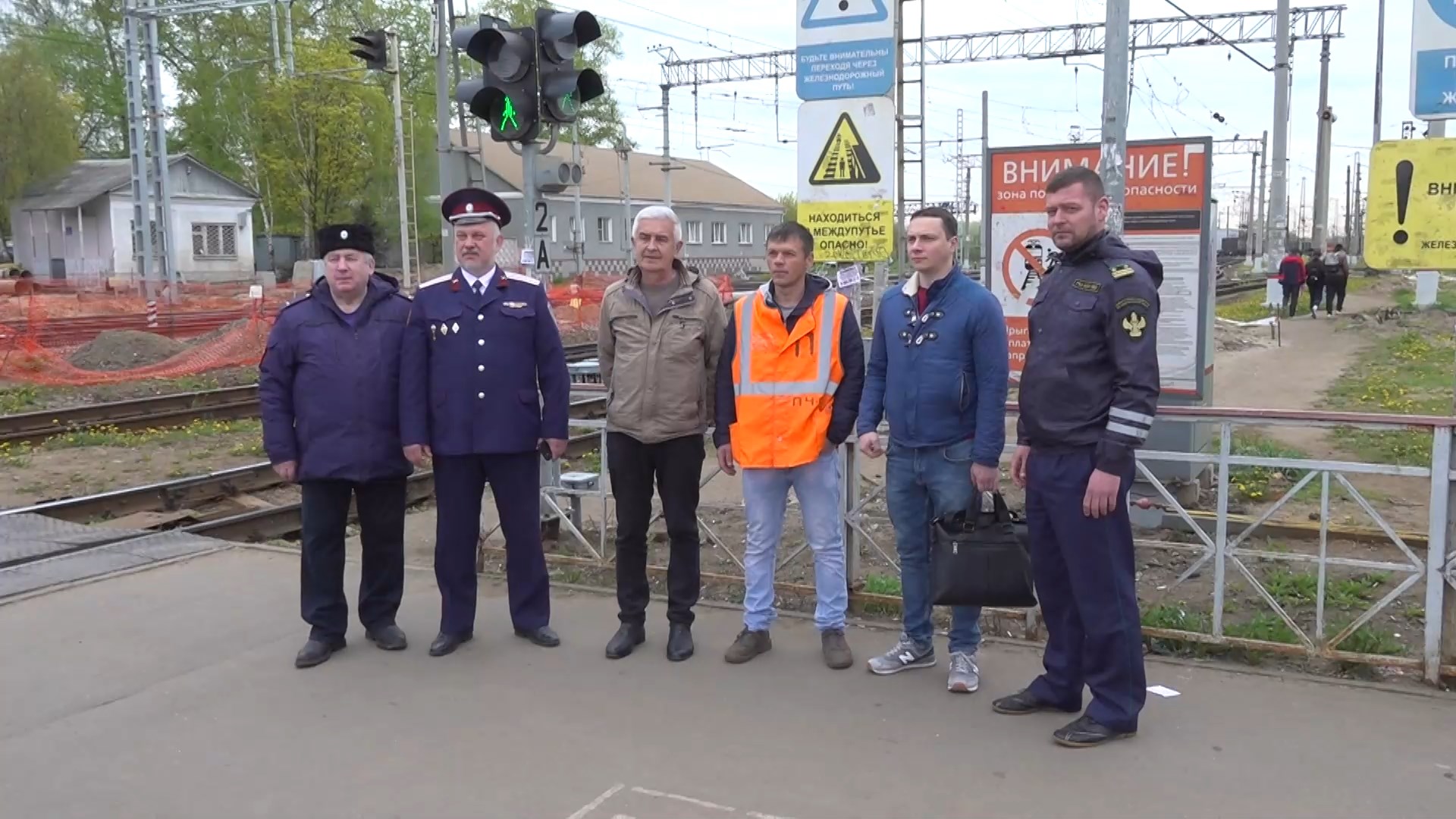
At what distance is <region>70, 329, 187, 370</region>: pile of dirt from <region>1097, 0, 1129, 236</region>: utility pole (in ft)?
54.7

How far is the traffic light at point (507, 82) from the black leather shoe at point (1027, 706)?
4.25m

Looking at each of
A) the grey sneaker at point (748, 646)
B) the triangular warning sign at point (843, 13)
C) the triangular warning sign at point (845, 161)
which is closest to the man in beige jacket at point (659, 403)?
the grey sneaker at point (748, 646)

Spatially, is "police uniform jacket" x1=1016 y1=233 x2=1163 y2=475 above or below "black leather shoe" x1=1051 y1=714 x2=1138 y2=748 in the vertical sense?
above

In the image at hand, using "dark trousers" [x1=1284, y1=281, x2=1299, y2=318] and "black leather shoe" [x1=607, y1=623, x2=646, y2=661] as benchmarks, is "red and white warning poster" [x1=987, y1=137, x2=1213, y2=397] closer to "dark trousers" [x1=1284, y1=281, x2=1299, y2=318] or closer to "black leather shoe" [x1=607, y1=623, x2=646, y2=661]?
"black leather shoe" [x1=607, y1=623, x2=646, y2=661]

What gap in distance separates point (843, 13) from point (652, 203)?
4945cm

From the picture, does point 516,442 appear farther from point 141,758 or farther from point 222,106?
point 222,106

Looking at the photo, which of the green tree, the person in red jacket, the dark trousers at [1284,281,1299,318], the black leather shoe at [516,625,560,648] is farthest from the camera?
the green tree

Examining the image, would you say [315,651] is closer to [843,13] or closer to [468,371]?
[468,371]

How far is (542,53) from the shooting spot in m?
7.00

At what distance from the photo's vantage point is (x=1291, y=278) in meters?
31.7

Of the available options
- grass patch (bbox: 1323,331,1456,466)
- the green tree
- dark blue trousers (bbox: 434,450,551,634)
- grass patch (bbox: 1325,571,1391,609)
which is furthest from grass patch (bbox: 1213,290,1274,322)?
the green tree

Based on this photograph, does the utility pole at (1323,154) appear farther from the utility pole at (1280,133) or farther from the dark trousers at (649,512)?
the dark trousers at (649,512)

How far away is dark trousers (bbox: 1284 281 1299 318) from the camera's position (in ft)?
104

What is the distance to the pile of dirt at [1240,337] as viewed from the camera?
75.2ft
